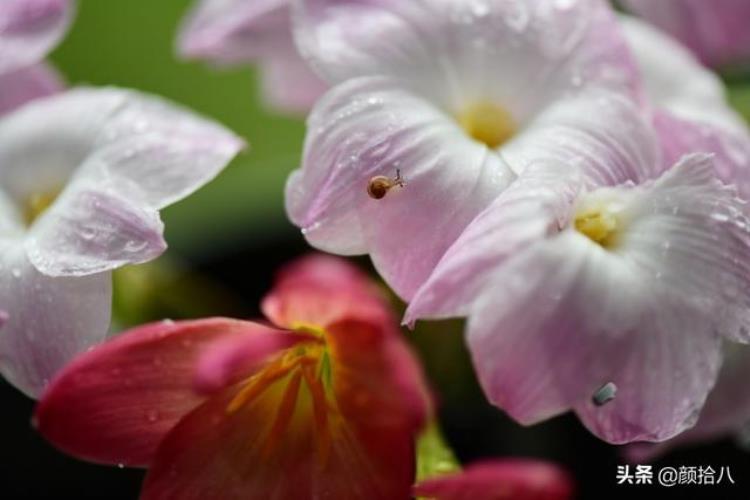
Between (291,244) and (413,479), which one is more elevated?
(413,479)

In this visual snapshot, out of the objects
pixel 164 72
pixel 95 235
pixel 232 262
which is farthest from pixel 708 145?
pixel 164 72

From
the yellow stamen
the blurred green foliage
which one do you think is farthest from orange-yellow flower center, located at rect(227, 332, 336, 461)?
the blurred green foliage

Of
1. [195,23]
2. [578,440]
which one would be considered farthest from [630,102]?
[578,440]

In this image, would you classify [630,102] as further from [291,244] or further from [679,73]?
Answer: [291,244]

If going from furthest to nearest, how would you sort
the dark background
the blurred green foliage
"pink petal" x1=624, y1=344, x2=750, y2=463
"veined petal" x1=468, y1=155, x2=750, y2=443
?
the blurred green foliage → the dark background → "pink petal" x1=624, y1=344, x2=750, y2=463 → "veined petal" x1=468, y1=155, x2=750, y2=443

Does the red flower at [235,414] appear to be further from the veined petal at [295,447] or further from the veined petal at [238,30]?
the veined petal at [238,30]

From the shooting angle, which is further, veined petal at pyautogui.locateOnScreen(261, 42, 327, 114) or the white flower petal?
veined petal at pyautogui.locateOnScreen(261, 42, 327, 114)

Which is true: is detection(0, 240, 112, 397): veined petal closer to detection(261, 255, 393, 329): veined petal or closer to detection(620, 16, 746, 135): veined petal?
detection(261, 255, 393, 329): veined petal

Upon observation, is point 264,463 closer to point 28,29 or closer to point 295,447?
point 295,447
